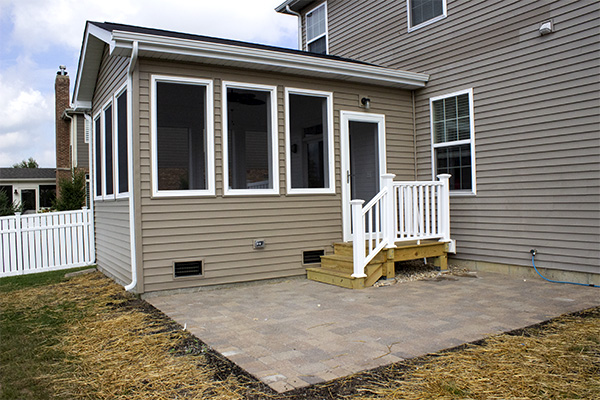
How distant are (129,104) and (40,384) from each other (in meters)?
3.29

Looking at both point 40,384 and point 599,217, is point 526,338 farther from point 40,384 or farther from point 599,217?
point 40,384

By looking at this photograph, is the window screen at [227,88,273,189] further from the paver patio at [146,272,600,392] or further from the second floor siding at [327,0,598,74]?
the second floor siding at [327,0,598,74]

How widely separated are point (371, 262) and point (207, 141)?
247cm

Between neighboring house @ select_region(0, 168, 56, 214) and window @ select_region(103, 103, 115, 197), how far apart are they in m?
17.9

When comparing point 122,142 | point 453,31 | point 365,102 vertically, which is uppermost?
point 453,31

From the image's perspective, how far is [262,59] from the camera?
5.59 metres

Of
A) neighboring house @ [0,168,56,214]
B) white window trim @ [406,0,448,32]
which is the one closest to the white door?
white window trim @ [406,0,448,32]

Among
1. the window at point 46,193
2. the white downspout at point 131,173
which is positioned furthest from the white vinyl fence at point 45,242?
the window at point 46,193

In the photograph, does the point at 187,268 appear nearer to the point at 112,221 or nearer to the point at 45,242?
the point at 112,221

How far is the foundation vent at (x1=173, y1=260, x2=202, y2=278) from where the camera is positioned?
210 inches

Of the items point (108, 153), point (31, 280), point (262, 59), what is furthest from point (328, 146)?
point (31, 280)

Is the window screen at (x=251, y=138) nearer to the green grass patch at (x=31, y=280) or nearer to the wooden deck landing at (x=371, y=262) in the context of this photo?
the wooden deck landing at (x=371, y=262)

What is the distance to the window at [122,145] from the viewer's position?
568cm

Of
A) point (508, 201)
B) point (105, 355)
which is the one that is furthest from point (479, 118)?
point (105, 355)
